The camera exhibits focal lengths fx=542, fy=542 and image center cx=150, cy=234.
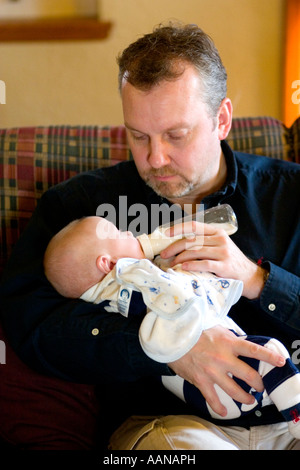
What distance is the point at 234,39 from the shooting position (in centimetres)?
249

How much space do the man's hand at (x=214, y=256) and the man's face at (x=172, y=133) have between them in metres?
0.17

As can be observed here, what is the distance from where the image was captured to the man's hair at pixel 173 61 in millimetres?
1406

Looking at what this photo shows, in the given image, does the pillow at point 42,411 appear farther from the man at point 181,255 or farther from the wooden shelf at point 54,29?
the wooden shelf at point 54,29

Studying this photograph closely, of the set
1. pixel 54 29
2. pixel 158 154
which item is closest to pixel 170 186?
pixel 158 154

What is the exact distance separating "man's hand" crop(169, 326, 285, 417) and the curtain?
1527 mm

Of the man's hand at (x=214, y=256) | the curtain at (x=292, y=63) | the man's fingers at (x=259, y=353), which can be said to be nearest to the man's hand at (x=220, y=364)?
the man's fingers at (x=259, y=353)

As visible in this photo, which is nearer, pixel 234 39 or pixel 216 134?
pixel 216 134

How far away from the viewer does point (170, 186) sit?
1483 mm

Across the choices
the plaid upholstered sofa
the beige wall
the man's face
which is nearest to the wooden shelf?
the beige wall

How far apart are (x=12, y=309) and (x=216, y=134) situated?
29.4 inches

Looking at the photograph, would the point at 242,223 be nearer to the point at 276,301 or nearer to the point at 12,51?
the point at 276,301

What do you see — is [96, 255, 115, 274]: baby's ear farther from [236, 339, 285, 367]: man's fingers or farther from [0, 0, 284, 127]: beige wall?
[0, 0, 284, 127]: beige wall

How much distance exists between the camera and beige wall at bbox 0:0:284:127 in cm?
246
